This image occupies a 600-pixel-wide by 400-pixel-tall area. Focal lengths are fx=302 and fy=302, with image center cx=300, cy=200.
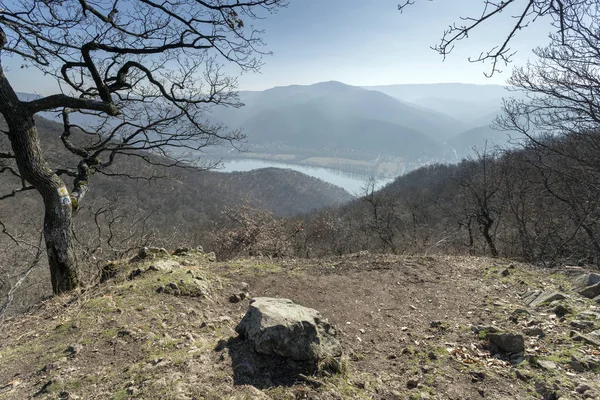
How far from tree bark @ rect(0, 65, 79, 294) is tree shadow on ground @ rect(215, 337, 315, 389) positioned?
2.90 metres

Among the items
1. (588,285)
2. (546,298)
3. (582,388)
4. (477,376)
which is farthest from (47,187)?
(588,285)

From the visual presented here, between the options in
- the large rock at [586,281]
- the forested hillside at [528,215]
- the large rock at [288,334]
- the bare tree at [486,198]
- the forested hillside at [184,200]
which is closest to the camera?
the large rock at [288,334]

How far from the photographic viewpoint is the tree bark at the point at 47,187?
3.83 m

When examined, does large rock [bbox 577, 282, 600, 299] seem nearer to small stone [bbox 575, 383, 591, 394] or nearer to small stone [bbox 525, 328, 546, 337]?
small stone [bbox 525, 328, 546, 337]

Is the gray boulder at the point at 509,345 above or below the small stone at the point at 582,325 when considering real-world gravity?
below

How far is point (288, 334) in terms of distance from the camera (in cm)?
267

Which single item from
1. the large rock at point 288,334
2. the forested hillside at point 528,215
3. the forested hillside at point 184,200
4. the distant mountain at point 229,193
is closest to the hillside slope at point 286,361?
the large rock at point 288,334

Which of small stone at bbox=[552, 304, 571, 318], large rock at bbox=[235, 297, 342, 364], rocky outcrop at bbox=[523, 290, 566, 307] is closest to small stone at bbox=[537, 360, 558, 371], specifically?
small stone at bbox=[552, 304, 571, 318]

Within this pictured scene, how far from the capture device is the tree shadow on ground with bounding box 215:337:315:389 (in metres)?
2.43

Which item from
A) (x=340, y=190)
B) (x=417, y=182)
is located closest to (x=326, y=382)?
(x=417, y=182)

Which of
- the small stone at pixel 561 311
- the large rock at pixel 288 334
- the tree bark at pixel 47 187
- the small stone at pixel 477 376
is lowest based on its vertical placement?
the small stone at pixel 477 376

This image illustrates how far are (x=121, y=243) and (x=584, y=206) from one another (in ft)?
43.0

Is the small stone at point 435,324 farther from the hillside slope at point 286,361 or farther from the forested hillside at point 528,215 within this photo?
the forested hillside at point 528,215

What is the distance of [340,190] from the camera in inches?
3711
